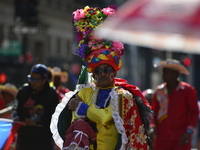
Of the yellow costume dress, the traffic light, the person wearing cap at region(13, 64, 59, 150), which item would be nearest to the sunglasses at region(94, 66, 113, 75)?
the yellow costume dress

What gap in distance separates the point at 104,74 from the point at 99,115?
42 centimetres

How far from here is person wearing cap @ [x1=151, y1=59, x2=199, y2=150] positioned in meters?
7.12

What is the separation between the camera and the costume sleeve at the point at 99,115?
4.49m

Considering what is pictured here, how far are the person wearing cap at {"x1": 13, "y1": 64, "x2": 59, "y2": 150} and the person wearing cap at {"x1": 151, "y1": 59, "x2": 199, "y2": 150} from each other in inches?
62.0

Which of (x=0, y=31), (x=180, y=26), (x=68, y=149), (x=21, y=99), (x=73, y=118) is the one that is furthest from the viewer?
(x=0, y=31)

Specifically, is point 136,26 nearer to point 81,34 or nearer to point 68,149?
point 68,149

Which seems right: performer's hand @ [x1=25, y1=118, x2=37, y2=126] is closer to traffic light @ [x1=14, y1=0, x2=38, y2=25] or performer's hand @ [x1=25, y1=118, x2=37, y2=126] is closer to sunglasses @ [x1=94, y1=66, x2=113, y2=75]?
sunglasses @ [x1=94, y1=66, x2=113, y2=75]

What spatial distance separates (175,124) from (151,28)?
545 cm

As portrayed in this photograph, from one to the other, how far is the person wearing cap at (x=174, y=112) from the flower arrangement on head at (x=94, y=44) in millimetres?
2602

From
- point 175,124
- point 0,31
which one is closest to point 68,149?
point 175,124

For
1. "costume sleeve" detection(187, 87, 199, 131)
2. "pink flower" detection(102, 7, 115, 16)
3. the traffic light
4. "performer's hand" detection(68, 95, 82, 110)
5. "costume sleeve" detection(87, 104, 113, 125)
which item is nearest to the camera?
"costume sleeve" detection(87, 104, 113, 125)

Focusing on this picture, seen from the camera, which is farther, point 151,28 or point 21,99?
point 21,99

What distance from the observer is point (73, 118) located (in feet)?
15.3

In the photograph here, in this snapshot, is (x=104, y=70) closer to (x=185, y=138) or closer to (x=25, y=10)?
(x=185, y=138)
